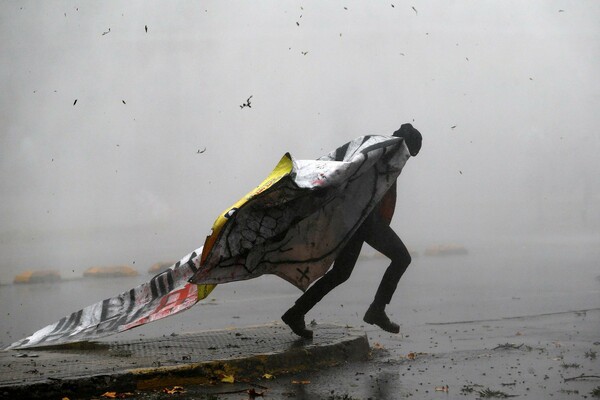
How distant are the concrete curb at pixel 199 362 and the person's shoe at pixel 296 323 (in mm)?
64

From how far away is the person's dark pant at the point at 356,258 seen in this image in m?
5.19

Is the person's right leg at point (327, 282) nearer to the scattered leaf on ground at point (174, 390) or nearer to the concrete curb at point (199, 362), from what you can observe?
the concrete curb at point (199, 362)

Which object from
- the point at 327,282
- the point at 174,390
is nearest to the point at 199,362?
the point at 174,390

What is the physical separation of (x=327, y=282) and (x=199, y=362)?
112cm

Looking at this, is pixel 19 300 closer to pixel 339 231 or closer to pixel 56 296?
pixel 56 296

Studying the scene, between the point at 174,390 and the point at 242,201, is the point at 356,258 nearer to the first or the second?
the point at 242,201

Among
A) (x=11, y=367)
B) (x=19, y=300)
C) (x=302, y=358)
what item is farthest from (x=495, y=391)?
(x=19, y=300)

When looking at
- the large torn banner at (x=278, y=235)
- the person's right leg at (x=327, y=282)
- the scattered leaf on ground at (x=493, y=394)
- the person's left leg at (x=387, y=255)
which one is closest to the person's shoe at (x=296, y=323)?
the person's right leg at (x=327, y=282)

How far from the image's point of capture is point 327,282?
5.19 metres

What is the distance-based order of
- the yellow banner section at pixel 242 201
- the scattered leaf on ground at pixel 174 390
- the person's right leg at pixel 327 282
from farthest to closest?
the person's right leg at pixel 327 282 < the yellow banner section at pixel 242 201 < the scattered leaf on ground at pixel 174 390

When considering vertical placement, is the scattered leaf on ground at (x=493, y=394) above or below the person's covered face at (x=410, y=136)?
below

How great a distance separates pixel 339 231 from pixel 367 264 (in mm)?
11106

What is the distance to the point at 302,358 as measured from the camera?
4.79 metres

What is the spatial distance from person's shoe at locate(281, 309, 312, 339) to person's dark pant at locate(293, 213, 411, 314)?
38 mm
